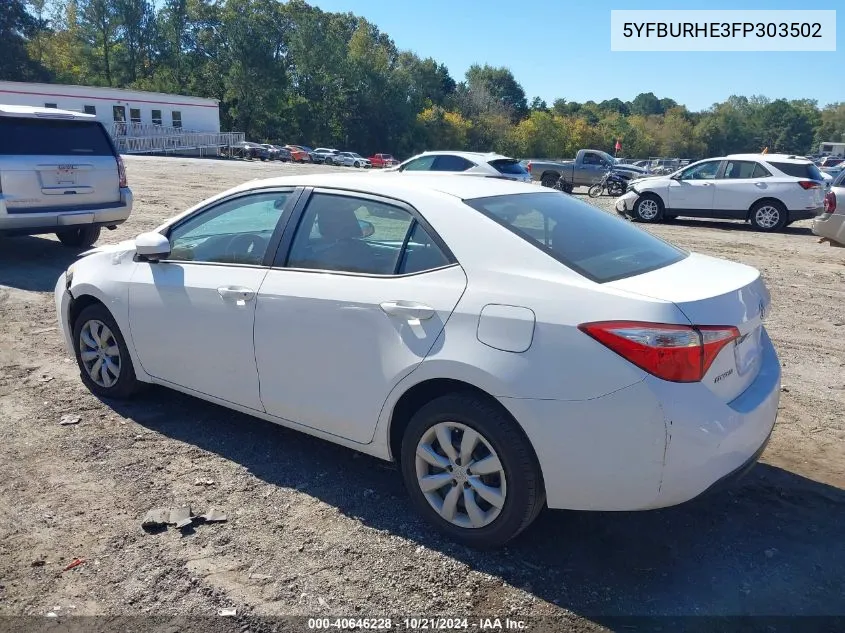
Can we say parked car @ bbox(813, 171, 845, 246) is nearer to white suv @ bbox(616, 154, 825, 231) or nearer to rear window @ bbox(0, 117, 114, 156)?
white suv @ bbox(616, 154, 825, 231)

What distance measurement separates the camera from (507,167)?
1809 cm

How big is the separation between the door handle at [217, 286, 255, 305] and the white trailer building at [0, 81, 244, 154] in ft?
163

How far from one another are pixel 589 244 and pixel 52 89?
53.4m

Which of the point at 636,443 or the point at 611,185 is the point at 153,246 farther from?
the point at 611,185

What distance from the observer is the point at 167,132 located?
5681 cm

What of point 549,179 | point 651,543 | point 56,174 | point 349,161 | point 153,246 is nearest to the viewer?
point 651,543

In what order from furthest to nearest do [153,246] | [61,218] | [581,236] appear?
[61,218], [153,246], [581,236]

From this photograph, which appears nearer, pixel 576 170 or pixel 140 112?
pixel 576 170

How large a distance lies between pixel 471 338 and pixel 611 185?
24.1 metres

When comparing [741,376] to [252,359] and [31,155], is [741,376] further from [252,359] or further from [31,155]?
[31,155]

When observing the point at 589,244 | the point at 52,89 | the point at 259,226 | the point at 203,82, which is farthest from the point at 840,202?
the point at 203,82

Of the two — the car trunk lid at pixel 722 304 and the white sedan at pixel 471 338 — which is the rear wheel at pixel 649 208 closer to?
the white sedan at pixel 471 338

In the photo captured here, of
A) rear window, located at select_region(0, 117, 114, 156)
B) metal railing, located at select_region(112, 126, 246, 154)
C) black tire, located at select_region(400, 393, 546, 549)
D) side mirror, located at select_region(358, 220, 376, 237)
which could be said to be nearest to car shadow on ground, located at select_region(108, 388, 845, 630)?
black tire, located at select_region(400, 393, 546, 549)

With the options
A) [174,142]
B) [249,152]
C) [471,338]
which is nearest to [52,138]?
[471,338]
